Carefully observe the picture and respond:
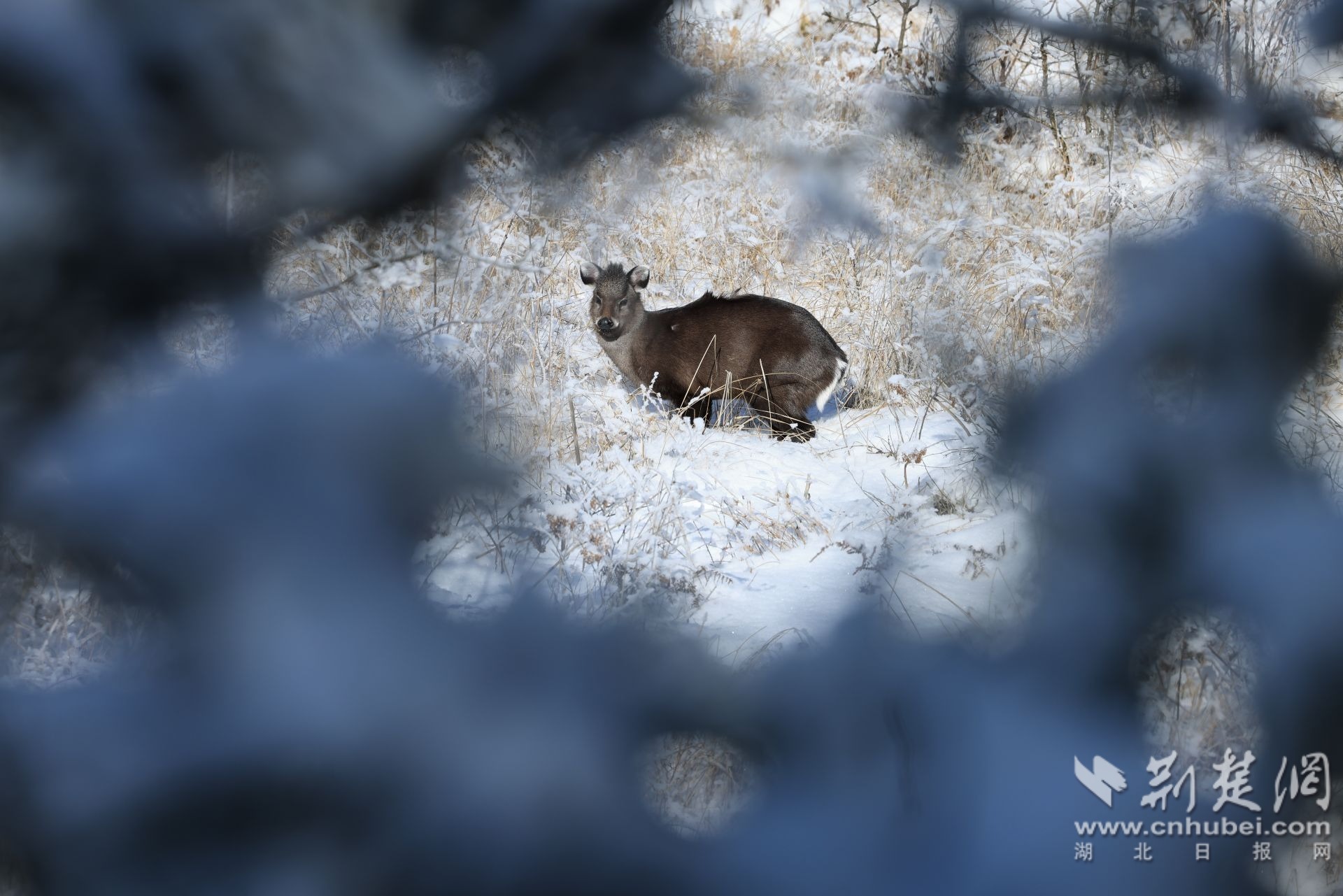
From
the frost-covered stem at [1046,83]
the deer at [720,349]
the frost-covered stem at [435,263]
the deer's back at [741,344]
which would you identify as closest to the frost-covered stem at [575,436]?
the deer at [720,349]

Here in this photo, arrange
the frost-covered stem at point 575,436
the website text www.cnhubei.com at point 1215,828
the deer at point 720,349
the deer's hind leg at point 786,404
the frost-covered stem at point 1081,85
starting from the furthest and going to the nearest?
the deer at point 720,349
the deer's hind leg at point 786,404
the frost-covered stem at point 575,436
the frost-covered stem at point 1081,85
the website text www.cnhubei.com at point 1215,828

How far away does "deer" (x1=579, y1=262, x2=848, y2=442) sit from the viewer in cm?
434

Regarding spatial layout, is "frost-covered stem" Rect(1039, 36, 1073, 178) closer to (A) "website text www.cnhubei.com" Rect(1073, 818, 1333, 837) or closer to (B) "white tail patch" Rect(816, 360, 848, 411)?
(A) "website text www.cnhubei.com" Rect(1073, 818, 1333, 837)

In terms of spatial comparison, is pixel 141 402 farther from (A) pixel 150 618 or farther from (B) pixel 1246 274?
(B) pixel 1246 274

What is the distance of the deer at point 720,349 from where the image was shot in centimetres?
434

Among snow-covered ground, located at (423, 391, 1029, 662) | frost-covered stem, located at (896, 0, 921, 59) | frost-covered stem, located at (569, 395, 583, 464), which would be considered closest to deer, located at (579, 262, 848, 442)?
snow-covered ground, located at (423, 391, 1029, 662)

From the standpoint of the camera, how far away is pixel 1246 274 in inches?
31.3

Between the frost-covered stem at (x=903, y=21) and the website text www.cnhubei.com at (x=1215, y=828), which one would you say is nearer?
the website text www.cnhubei.com at (x=1215, y=828)

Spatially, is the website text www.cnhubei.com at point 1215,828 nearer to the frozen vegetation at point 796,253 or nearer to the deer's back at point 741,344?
the frozen vegetation at point 796,253

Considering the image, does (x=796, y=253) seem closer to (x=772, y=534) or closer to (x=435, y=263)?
(x=772, y=534)

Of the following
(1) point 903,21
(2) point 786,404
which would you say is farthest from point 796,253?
(2) point 786,404

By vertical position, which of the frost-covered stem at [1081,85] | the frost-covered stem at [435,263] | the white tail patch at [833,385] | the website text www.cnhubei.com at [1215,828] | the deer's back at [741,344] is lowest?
the website text www.cnhubei.com at [1215,828]

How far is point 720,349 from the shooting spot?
4531 millimetres

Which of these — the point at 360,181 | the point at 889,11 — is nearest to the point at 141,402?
the point at 360,181
